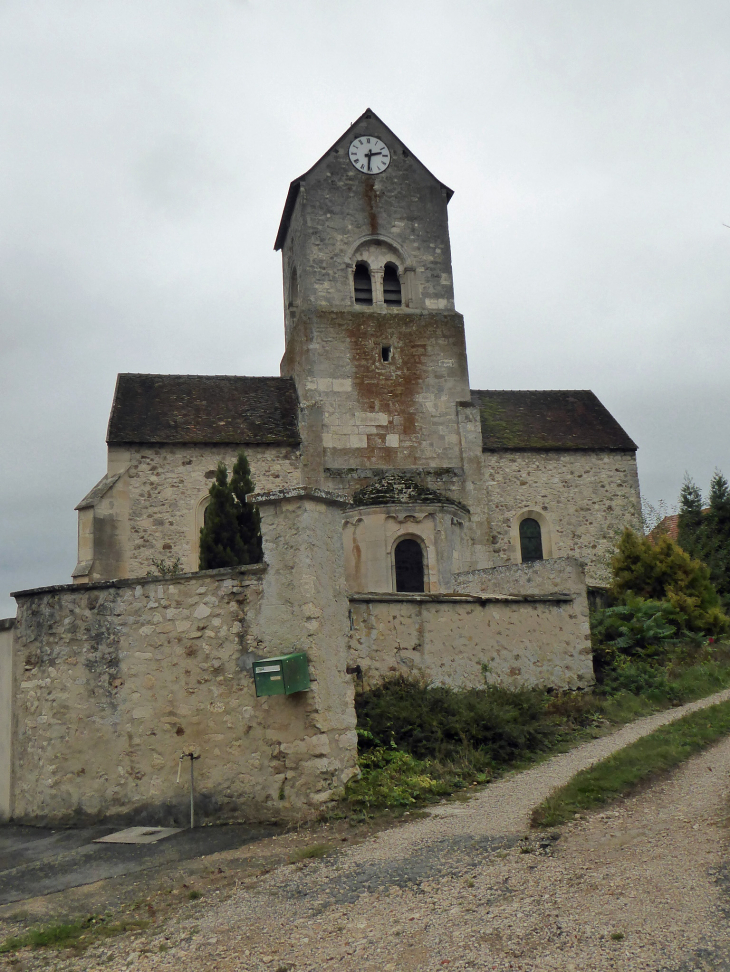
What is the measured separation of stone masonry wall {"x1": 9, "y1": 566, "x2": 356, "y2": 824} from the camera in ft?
27.6

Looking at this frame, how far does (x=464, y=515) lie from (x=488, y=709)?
12.4 metres

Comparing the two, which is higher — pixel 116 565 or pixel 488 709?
pixel 116 565

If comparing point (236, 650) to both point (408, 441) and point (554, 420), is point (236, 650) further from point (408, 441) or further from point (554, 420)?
point (554, 420)

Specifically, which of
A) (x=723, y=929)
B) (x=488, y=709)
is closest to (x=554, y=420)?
(x=488, y=709)

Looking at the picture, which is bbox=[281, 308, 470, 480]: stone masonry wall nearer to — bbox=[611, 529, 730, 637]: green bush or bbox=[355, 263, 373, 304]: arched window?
bbox=[355, 263, 373, 304]: arched window

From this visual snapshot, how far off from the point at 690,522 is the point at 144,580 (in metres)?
24.7

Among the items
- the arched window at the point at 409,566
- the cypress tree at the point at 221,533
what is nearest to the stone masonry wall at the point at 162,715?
the cypress tree at the point at 221,533

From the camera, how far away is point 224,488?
794 inches

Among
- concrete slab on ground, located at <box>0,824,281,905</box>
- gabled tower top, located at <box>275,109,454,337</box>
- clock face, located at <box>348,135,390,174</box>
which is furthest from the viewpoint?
clock face, located at <box>348,135,390,174</box>

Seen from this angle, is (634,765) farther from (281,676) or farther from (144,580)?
(144,580)

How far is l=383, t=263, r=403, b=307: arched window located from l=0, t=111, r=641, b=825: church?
0.23 feet

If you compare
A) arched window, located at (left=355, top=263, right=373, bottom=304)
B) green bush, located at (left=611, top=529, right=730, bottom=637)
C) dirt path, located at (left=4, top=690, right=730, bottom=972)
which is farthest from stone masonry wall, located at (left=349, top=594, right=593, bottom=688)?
arched window, located at (left=355, top=263, right=373, bottom=304)

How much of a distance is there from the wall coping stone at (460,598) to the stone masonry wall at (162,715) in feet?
7.80

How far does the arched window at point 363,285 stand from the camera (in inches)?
1009
